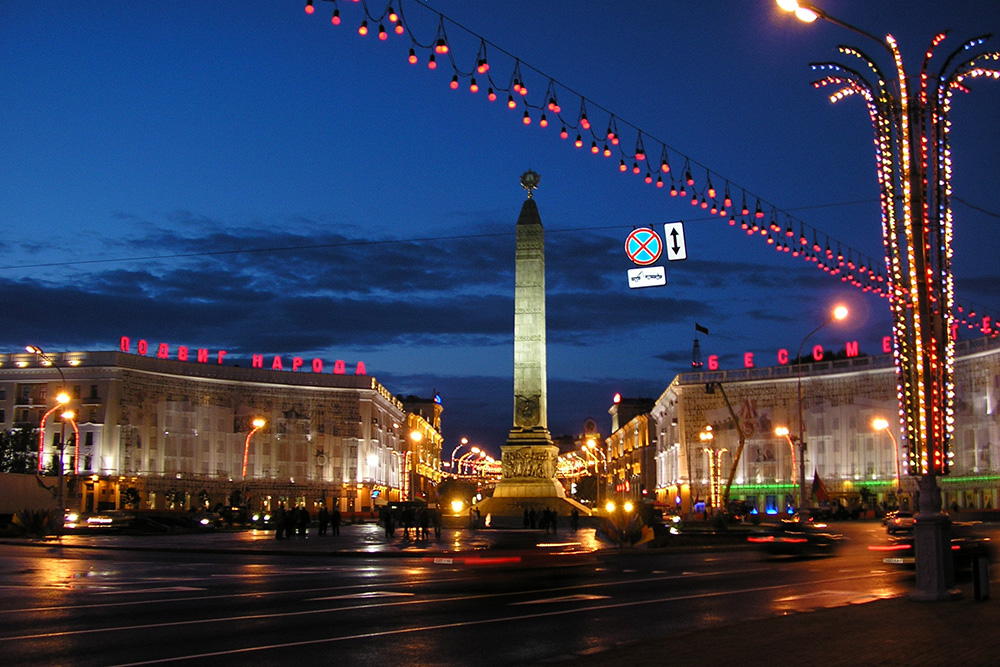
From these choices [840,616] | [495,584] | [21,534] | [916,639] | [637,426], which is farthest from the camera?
[637,426]

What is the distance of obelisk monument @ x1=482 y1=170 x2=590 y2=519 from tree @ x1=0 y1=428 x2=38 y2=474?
1898 inches

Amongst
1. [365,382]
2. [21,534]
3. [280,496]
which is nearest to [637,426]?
[365,382]

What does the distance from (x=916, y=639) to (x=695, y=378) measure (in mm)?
106603

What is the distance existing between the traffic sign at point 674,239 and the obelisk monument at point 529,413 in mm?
33313

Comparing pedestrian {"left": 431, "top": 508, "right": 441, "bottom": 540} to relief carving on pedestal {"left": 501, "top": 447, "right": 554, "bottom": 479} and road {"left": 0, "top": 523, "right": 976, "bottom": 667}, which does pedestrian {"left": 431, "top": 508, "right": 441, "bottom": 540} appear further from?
road {"left": 0, "top": 523, "right": 976, "bottom": 667}

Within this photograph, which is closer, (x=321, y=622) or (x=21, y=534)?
(x=321, y=622)

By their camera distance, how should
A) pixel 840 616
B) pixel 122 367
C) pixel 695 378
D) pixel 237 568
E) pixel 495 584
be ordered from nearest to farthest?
pixel 840 616 → pixel 495 584 → pixel 237 568 → pixel 122 367 → pixel 695 378

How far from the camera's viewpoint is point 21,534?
43406 mm

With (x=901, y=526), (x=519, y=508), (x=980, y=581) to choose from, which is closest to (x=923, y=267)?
(x=980, y=581)

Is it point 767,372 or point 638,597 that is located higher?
point 767,372

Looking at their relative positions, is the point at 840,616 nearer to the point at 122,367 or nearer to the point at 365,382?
the point at 122,367

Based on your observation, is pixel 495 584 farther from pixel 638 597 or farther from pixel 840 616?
pixel 840 616

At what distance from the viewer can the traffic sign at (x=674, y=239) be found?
2900cm

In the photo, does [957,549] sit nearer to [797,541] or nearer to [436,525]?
[797,541]
